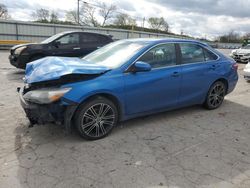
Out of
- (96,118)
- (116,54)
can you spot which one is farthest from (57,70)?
(116,54)

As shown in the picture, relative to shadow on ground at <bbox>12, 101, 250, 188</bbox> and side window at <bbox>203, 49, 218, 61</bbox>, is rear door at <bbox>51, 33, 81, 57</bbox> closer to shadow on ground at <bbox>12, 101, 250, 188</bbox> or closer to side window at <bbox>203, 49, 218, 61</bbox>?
shadow on ground at <bbox>12, 101, 250, 188</bbox>

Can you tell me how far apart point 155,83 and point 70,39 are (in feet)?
20.3

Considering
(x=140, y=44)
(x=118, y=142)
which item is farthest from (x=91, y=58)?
(x=118, y=142)

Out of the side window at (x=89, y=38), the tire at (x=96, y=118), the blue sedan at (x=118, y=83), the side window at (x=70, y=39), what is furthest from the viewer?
the side window at (x=89, y=38)

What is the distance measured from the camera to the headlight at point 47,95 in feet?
11.1

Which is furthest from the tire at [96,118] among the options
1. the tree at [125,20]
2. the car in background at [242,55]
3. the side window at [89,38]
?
the tree at [125,20]

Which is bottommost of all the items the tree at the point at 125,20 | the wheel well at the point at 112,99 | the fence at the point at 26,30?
the wheel well at the point at 112,99

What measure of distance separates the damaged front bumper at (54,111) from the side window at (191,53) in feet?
8.12

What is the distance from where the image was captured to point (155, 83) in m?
4.27

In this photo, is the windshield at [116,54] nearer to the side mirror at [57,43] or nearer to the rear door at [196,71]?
the rear door at [196,71]

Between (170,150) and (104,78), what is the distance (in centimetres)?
148

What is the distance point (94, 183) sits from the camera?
110 inches

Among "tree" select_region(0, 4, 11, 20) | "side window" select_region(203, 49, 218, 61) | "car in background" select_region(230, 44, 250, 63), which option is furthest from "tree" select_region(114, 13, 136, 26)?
"side window" select_region(203, 49, 218, 61)

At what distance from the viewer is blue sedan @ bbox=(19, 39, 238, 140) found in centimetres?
349
